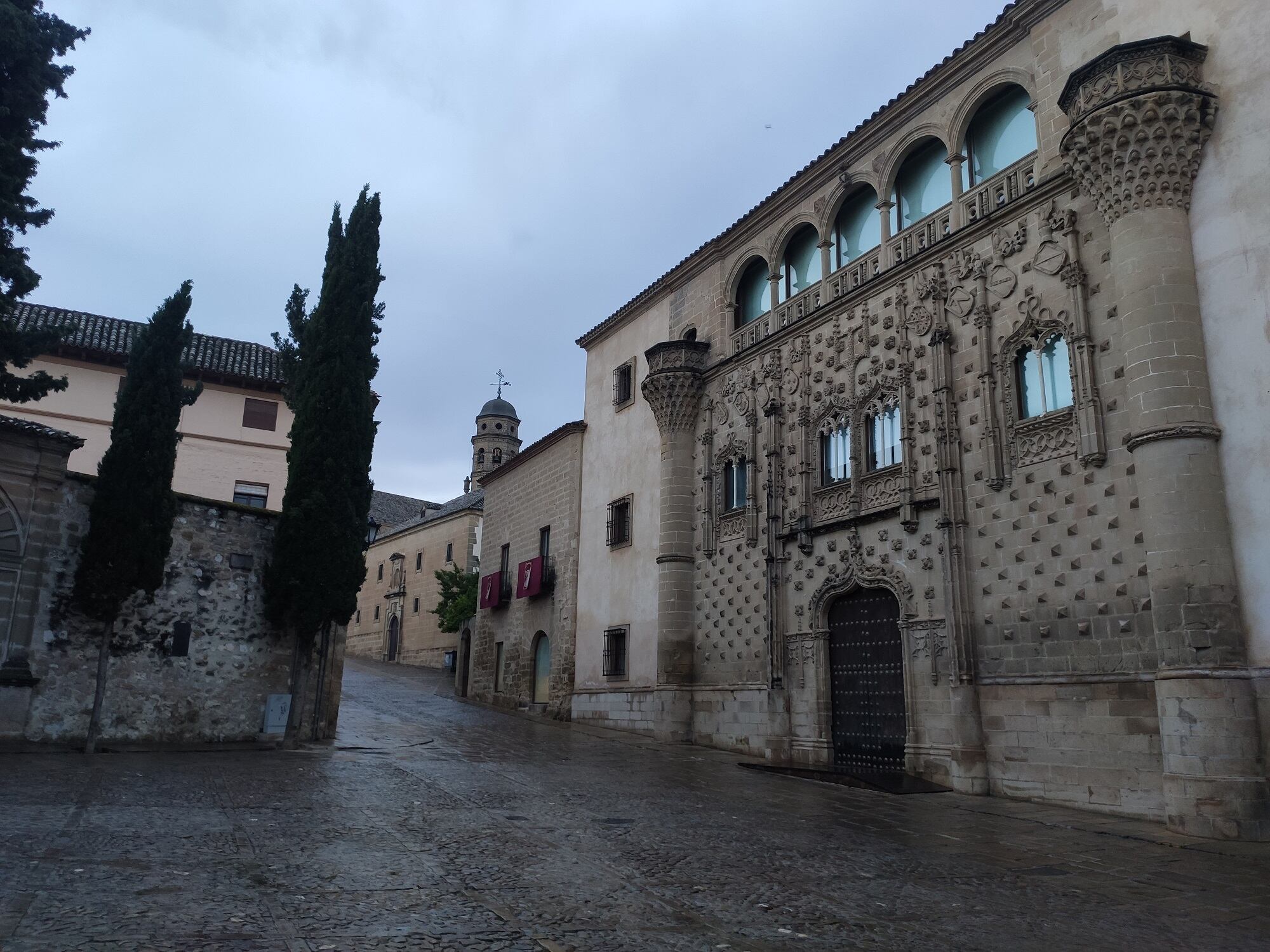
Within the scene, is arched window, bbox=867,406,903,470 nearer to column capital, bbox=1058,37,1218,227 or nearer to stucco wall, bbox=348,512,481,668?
column capital, bbox=1058,37,1218,227

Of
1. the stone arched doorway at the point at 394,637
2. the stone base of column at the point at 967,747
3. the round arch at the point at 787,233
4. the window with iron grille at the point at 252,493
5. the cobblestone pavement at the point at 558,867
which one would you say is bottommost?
the cobblestone pavement at the point at 558,867

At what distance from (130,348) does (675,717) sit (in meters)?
16.7

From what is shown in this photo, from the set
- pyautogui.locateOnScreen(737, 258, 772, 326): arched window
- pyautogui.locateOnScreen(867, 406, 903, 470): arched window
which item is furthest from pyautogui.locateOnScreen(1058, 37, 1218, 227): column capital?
pyautogui.locateOnScreen(737, 258, 772, 326): arched window

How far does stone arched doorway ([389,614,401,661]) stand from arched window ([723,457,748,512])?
33.7m

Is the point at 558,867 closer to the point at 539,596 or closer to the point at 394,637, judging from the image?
the point at 539,596

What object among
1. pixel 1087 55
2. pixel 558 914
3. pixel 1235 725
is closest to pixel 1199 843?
pixel 1235 725

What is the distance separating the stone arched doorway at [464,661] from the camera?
31391 mm

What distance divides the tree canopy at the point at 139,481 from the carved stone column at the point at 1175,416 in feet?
43.4

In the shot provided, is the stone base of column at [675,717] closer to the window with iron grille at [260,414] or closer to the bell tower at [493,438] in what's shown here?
the window with iron grille at [260,414]

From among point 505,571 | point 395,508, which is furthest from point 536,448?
point 395,508

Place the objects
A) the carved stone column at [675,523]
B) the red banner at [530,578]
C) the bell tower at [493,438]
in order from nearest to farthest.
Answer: the carved stone column at [675,523], the red banner at [530,578], the bell tower at [493,438]

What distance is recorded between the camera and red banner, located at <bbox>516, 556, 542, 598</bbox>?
26.7m

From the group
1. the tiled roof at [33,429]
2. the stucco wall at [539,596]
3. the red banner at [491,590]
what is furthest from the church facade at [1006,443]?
the tiled roof at [33,429]

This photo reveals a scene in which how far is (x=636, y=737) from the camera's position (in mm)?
20312
